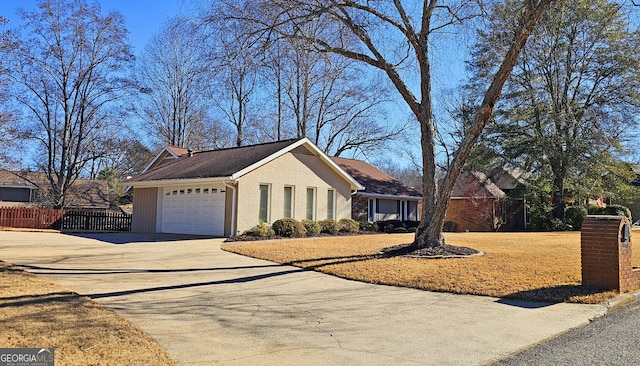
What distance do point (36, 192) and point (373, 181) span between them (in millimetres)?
27849

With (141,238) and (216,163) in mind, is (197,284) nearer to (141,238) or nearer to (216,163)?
(141,238)

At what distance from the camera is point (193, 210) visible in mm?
21469

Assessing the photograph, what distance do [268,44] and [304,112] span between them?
23361mm

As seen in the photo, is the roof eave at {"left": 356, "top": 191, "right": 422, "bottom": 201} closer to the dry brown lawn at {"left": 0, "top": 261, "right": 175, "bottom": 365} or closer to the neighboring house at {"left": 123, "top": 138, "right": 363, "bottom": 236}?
the neighboring house at {"left": 123, "top": 138, "right": 363, "bottom": 236}

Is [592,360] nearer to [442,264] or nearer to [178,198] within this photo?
[442,264]

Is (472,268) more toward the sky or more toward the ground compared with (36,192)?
more toward the ground

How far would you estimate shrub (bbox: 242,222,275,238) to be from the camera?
61.3 ft

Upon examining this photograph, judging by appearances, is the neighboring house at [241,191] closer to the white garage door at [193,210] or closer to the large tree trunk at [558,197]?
the white garage door at [193,210]

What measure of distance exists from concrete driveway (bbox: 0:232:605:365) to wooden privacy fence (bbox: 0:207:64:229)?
16.7 metres

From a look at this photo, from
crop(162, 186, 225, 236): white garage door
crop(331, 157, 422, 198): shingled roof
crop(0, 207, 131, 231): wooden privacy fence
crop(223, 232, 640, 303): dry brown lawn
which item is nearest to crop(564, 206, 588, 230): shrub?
crop(331, 157, 422, 198): shingled roof

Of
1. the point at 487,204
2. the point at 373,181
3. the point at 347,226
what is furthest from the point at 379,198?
the point at 487,204

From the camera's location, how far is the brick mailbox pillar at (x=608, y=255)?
8.30m

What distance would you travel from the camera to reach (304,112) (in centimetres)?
3553

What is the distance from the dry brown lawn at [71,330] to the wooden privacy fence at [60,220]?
69.8ft
